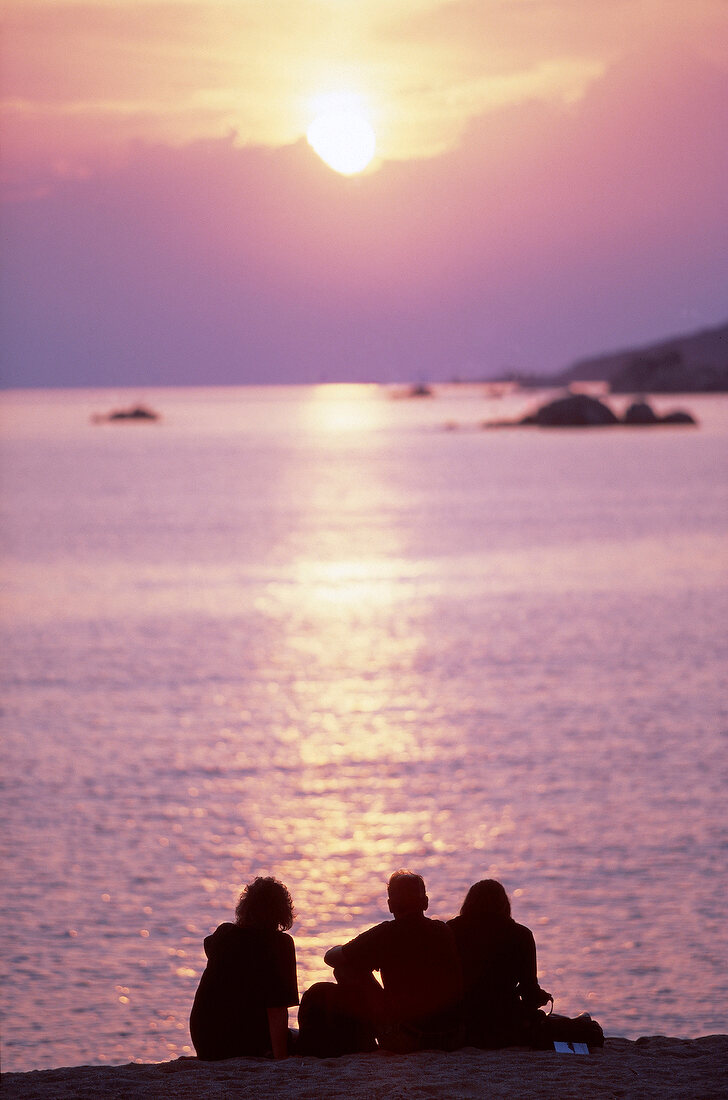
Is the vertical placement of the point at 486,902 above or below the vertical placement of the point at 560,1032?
above

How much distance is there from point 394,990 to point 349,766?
18.2m

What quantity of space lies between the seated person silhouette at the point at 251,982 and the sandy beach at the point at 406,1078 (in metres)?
0.11

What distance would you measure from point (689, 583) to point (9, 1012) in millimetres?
45452

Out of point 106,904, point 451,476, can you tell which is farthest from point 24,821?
point 451,476

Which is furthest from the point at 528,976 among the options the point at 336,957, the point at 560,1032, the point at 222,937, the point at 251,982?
the point at 222,937

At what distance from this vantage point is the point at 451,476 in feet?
455

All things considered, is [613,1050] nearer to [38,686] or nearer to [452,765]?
[452,765]

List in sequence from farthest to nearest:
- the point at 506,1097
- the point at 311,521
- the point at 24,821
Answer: the point at 311,521 < the point at 24,821 < the point at 506,1097

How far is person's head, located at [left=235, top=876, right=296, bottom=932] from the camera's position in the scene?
24.8ft

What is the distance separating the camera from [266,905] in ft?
24.8

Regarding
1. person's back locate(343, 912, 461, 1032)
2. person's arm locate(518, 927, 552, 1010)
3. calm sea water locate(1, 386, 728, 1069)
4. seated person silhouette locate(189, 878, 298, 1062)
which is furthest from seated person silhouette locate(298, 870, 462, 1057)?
calm sea water locate(1, 386, 728, 1069)

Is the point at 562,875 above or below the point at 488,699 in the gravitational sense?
below

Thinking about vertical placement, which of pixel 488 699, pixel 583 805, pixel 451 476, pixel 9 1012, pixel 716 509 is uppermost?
pixel 451 476

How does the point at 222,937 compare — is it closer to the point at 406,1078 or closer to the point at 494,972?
the point at 406,1078
